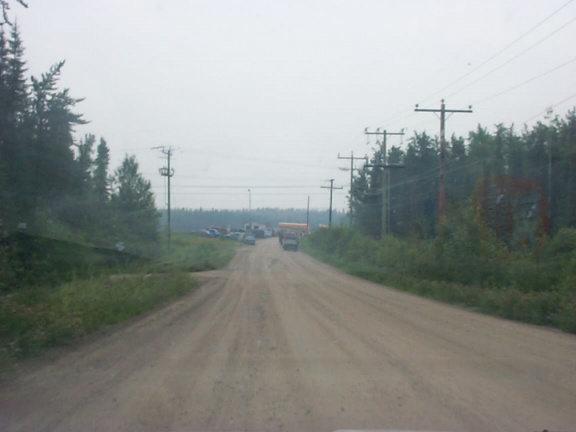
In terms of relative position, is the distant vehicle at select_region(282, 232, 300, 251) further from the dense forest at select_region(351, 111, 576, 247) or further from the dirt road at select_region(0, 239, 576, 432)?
the dirt road at select_region(0, 239, 576, 432)

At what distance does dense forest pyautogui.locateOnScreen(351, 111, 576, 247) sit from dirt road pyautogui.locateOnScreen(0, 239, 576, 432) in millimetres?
16226

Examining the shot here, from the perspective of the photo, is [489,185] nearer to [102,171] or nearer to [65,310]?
[65,310]

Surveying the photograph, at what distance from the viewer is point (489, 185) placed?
34.8 metres

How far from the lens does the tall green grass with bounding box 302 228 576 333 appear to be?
17047 mm

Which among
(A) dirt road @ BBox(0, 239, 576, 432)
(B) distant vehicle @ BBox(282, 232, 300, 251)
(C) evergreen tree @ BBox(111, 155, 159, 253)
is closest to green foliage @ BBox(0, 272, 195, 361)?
(A) dirt road @ BBox(0, 239, 576, 432)

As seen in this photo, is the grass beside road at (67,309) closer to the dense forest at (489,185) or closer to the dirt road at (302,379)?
the dirt road at (302,379)

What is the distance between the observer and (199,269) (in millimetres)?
38312

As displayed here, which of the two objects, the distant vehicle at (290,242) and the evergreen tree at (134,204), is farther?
the distant vehicle at (290,242)

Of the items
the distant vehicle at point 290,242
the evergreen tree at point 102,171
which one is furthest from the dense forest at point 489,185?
the evergreen tree at point 102,171

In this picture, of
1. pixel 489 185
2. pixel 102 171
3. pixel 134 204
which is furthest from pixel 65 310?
pixel 102 171

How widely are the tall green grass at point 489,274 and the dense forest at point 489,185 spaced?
6.26 ft

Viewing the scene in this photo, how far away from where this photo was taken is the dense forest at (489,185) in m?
33.5

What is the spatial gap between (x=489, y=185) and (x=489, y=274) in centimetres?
1175

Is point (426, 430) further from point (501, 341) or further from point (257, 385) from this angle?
point (501, 341)
